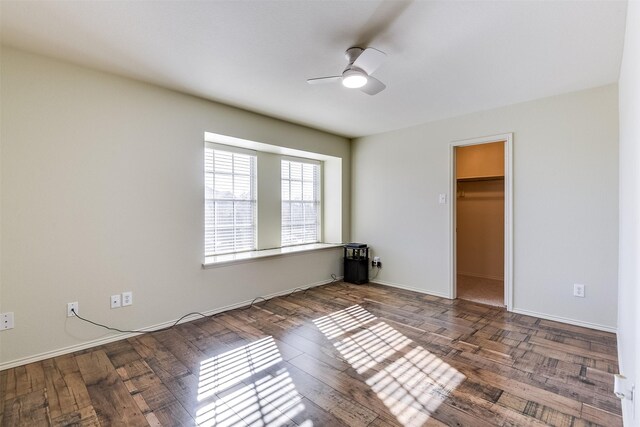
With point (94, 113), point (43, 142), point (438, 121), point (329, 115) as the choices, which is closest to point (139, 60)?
point (94, 113)

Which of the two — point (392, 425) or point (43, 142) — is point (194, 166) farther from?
point (392, 425)

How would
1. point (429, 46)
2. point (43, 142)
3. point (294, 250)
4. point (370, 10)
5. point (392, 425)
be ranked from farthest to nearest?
point (294, 250) → point (43, 142) → point (429, 46) → point (370, 10) → point (392, 425)

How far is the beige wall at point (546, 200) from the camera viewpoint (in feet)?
Answer: 9.59

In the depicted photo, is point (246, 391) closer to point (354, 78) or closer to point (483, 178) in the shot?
point (354, 78)

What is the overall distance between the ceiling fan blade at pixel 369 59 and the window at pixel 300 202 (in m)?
2.55

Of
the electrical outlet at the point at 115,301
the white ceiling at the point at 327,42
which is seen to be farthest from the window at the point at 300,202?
the electrical outlet at the point at 115,301

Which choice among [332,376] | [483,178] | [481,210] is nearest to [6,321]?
[332,376]

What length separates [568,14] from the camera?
186 cm

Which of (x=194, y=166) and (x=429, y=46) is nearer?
(x=429, y=46)

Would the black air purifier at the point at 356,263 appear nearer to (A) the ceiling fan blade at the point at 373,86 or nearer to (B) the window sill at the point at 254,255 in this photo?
(B) the window sill at the point at 254,255

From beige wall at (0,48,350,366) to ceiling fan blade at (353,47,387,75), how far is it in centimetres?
192

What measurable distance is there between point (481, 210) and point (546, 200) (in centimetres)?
199

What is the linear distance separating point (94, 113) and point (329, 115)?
246 centimetres

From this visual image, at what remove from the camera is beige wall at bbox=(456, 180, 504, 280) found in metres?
5.03
